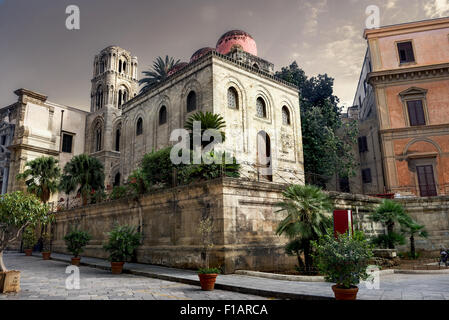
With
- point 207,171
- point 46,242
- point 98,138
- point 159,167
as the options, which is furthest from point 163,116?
point 98,138

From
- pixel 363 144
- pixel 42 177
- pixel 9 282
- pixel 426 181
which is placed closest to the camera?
pixel 9 282

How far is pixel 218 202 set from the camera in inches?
452

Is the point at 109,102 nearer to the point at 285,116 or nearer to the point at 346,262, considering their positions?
the point at 285,116

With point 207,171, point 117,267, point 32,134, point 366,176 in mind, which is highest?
point 32,134

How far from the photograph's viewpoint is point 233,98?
20.9 meters

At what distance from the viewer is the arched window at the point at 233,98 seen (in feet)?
67.7

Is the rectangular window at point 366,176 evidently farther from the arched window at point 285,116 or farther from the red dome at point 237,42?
the red dome at point 237,42

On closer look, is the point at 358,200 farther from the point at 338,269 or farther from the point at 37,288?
the point at 37,288

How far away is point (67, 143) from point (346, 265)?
36.8 metres

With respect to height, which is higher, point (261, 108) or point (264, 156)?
point (261, 108)

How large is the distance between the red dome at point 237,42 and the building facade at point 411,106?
966 cm

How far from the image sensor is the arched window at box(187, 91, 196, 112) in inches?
818

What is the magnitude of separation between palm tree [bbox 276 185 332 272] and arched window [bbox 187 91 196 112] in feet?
36.7
